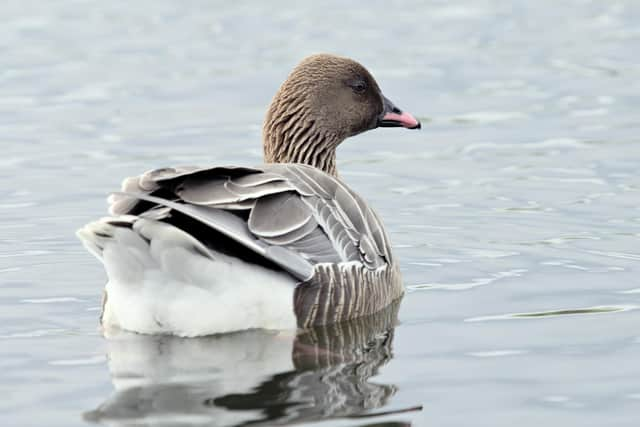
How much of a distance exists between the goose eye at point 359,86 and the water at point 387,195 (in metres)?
1.35

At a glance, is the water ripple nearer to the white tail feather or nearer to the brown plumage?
the white tail feather

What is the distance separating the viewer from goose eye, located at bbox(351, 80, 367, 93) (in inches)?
402

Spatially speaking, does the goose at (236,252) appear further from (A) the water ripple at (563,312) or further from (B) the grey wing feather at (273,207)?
(A) the water ripple at (563,312)

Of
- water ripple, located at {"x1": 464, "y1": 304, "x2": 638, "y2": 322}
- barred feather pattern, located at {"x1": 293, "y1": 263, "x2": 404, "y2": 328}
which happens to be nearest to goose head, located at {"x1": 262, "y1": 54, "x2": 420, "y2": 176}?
barred feather pattern, located at {"x1": 293, "y1": 263, "x2": 404, "y2": 328}

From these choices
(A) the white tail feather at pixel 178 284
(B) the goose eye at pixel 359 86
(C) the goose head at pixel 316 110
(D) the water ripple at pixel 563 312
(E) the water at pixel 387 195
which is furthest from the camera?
(B) the goose eye at pixel 359 86

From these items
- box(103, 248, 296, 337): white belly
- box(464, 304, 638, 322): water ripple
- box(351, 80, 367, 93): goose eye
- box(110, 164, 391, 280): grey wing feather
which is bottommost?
box(464, 304, 638, 322): water ripple

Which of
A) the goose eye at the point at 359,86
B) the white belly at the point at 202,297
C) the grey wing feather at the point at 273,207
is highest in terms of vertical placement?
the goose eye at the point at 359,86

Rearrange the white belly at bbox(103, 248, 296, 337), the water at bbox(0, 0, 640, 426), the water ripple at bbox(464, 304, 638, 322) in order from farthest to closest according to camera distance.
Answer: the water ripple at bbox(464, 304, 638, 322) < the white belly at bbox(103, 248, 296, 337) < the water at bbox(0, 0, 640, 426)

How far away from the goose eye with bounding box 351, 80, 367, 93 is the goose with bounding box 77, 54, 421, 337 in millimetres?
1256

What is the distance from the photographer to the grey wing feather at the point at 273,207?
24.9 ft

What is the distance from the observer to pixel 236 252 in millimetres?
7828

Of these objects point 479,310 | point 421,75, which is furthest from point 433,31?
point 479,310

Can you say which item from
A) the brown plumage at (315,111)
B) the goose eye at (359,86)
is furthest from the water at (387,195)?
the goose eye at (359,86)

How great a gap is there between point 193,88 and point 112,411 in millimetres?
10272
